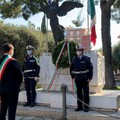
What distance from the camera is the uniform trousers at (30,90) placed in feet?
29.2

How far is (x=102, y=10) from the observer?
1669cm

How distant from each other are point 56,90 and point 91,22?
2.47 metres

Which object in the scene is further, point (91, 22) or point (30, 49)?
point (91, 22)

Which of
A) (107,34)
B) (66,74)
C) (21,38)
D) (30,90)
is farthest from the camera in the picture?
(21,38)

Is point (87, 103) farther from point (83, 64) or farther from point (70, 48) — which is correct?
point (70, 48)

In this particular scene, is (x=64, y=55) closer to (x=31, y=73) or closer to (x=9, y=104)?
(x=31, y=73)

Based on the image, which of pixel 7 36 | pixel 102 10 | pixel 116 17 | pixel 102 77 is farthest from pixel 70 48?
pixel 7 36

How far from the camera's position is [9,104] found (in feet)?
20.3

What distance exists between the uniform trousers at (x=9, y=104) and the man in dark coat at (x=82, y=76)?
2.22 m

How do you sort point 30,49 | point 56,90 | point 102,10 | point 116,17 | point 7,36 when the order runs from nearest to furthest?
point 30,49, point 56,90, point 102,10, point 116,17, point 7,36

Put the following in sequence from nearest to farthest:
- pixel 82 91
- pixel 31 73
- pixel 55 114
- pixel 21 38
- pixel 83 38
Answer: pixel 82 91
pixel 55 114
pixel 31 73
pixel 83 38
pixel 21 38

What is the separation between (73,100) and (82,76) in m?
0.86

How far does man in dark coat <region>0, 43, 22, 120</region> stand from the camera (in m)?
6.18

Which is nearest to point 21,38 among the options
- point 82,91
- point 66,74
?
point 66,74
